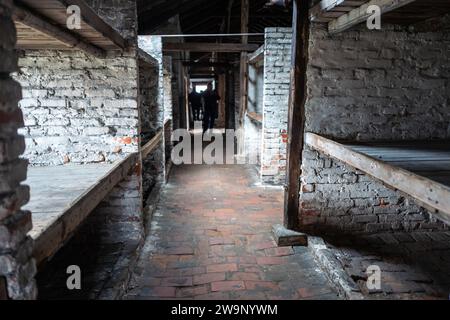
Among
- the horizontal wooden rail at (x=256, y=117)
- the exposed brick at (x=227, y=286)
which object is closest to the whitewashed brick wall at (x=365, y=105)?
the exposed brick at (x=227, y=286)

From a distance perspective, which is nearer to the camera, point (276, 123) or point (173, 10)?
point (276, 123)

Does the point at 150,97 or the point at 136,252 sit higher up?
the point at 150,97

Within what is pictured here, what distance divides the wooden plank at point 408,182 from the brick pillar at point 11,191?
1.95 meters

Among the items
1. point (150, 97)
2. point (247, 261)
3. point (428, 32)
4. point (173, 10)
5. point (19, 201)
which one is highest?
point (173, 10)

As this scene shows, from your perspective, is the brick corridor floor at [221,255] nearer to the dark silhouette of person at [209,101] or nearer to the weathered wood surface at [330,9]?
the weathered wood surface at [330,9]

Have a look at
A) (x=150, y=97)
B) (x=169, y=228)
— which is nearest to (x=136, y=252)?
(x=169, y=228)

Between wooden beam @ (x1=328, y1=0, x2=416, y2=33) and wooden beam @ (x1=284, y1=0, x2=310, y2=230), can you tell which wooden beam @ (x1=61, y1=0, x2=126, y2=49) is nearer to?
wooden beam @ (x1=284, y1=0, x2=310, y2=230)

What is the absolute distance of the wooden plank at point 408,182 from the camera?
179 centimetres

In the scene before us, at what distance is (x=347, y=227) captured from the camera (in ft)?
13.8

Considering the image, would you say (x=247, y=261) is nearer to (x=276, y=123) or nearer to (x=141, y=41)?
(x=276, y=123)

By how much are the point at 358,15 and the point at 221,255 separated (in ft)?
8.85

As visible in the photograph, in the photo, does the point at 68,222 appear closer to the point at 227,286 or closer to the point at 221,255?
the point at 227,286

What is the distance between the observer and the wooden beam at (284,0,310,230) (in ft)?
12.2

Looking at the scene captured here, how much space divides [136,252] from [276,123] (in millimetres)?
3411
